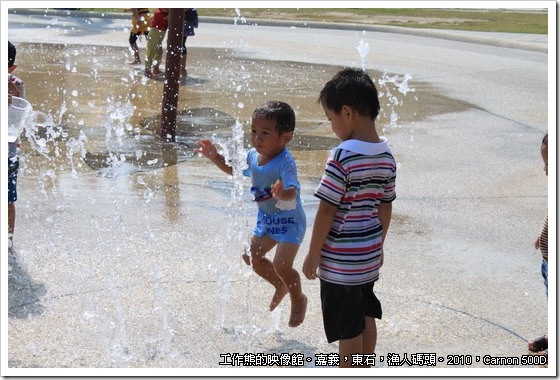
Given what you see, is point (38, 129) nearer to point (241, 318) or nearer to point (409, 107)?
point (409, 107)

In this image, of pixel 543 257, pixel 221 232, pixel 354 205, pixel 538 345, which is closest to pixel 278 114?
pixel 354 205

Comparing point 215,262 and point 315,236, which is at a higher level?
point 315,236

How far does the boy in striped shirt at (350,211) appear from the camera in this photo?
3311 millimetres

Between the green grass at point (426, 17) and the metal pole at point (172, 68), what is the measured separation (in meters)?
11.8

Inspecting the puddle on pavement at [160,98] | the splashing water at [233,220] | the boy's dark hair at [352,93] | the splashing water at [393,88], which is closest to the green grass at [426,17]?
the puddle on pavement at [160,98]

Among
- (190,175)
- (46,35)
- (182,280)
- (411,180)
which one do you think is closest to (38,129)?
(190,175)

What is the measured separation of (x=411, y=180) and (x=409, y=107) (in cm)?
314

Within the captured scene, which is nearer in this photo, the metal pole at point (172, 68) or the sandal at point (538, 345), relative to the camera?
the sandal at point (538, 345)

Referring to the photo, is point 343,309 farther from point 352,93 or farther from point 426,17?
point 426,17

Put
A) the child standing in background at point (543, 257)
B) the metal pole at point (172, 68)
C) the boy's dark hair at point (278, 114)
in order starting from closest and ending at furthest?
the child standing in background at point (543, 257), the boy's dark hair at point (278, 114), the metal pole at point (172, 68)

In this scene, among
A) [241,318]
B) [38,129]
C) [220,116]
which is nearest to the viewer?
[241,318]

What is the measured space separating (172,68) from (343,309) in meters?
4.94

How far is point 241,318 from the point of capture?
4.24m

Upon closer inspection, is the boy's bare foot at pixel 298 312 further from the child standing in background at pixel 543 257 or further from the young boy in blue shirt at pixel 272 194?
the child standing in background at pixel 543 257
